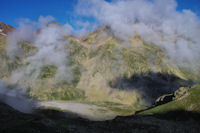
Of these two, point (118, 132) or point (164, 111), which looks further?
point (164, 111)

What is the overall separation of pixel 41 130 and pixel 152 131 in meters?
46.6

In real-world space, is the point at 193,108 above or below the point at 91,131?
above

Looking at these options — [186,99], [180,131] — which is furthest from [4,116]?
[186,99]

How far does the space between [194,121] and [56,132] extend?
81.4m

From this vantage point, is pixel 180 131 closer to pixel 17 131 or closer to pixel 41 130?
pixel 41 130

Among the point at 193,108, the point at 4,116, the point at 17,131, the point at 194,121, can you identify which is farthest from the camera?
the point at 4,116

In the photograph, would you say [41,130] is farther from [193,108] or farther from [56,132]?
[193,108]

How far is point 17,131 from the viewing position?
48781 millimetres

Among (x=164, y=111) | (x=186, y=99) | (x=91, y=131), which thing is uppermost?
(x=186, y=99)

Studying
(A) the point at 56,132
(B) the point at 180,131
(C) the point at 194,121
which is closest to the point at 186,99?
(C) the point at 194,121

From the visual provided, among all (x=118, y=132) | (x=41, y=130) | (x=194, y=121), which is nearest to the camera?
(x=41, y=130)

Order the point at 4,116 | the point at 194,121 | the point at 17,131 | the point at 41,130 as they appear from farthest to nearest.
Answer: the point at 4,116, the point at 194,121, the point at 41,130, the point at 17,131

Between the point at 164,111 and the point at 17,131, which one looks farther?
the point at 164,111

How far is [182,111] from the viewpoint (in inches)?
4609
